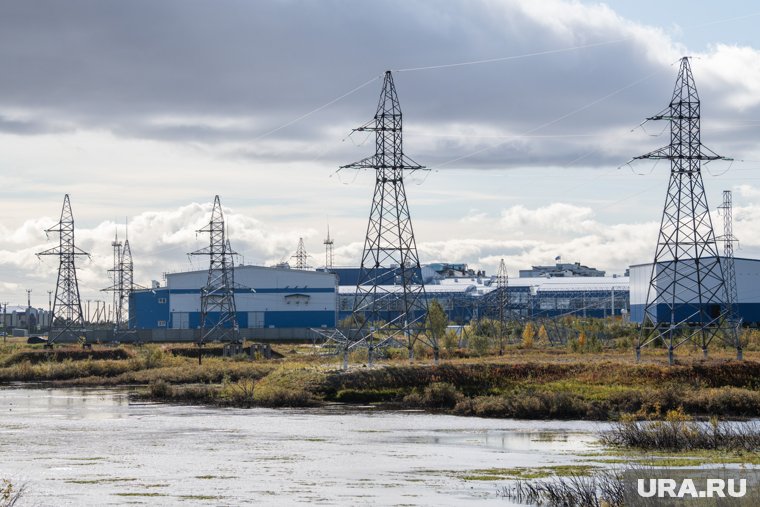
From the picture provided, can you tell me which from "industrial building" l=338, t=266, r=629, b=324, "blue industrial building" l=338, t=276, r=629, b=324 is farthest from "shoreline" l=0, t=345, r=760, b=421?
"industrial building" l=338, t=266, r=629, b=324

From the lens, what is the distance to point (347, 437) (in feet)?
129

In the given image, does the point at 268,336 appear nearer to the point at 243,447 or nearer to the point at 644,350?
the point at 644,350

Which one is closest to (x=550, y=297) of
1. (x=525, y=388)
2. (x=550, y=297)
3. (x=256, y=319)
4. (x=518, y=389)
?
(x=550, y=297)

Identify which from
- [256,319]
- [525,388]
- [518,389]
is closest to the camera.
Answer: [518,389]

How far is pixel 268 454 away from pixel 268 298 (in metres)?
101

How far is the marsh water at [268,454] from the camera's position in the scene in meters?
27.5

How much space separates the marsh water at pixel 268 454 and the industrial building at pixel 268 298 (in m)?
82.3

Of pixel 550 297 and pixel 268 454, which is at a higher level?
pixel 550 297

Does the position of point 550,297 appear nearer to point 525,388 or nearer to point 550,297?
point 550,297

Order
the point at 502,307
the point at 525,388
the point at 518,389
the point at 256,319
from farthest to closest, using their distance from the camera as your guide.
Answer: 1. the point at 256,319
2. the point at 502,307
3. the point at 525,388
4. the point at 518,389

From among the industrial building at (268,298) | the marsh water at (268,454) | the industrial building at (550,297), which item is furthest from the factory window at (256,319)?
the marsh water at (268,454)

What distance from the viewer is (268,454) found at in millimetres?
34875

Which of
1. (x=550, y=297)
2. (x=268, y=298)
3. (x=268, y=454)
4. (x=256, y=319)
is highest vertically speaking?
(x=550, y=297)

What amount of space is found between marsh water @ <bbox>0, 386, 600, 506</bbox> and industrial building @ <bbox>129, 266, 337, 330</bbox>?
82318 millimetres
